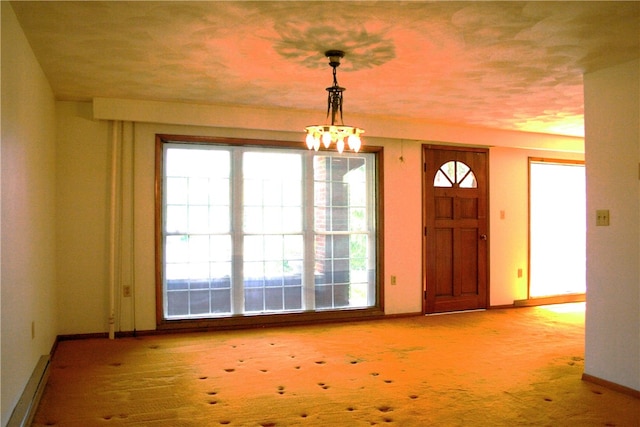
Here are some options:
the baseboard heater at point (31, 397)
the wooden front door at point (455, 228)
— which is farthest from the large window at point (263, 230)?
the baseboard heater at point (31, 397)

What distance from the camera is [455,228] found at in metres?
6.40

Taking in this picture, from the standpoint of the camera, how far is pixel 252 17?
2795 millimetres

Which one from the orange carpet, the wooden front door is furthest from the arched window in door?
the orange carpet

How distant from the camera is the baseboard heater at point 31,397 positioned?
2.65m

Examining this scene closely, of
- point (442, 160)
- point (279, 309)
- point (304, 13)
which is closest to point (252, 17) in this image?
point (304, 13)

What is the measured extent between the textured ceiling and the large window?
840 mm

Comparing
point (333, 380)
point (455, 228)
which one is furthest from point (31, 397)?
point (455, 228)

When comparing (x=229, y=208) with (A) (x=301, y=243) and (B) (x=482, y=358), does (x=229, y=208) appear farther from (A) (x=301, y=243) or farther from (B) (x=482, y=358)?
(B) (x=482, y=358)

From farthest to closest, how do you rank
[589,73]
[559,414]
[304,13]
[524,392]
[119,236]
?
[119,236], [589,73], [524,392], [559,414], [304,13]

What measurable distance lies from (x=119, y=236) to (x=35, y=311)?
151 centimetres

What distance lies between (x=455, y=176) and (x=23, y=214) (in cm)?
504

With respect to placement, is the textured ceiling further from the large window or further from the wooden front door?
the wooden front door

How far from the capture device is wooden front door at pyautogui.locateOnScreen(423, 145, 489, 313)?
20.5 feet

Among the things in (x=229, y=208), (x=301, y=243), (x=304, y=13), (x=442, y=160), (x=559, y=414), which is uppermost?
(x=304, y=13)
